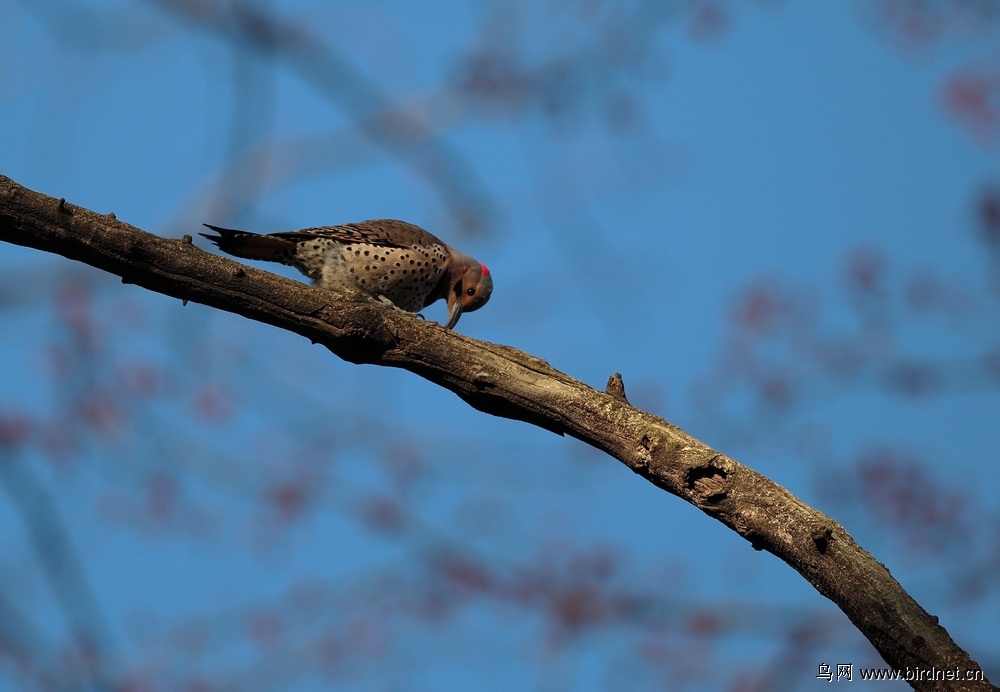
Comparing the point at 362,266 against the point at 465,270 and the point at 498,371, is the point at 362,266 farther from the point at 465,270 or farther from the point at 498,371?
the point at 498,371

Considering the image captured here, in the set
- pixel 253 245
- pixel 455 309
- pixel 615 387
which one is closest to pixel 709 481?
pixel 615 387

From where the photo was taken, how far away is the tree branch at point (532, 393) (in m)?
3.59

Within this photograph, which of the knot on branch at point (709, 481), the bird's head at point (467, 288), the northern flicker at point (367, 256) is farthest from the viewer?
the bird's head at point (467, 288)

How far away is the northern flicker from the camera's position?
7504 mm

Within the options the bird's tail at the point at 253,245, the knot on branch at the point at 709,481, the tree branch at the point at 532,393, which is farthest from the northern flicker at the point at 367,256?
the knot on branch at the point at 709,481

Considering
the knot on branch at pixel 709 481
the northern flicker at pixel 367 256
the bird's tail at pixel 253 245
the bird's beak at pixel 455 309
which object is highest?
the bird's beak at pixel 455 309

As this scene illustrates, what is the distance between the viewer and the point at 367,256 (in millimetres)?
7859

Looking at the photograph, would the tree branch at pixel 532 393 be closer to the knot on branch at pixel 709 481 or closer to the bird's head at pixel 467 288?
the knot on branch at pixel 709 481

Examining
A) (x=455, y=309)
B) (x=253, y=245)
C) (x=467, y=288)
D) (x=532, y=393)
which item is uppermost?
(x=467, y=288)

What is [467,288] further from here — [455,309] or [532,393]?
[532,393]

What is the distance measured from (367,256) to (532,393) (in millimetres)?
3942

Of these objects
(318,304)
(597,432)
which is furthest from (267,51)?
(597,432)

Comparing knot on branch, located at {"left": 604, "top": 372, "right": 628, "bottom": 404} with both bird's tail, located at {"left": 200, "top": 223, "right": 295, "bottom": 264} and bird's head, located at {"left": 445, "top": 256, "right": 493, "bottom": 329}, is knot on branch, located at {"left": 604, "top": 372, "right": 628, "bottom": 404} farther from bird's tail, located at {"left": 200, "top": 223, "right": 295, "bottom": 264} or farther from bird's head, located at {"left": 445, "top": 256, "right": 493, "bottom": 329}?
bird's head, located at {"left": 445, "top": 256, "right": 493, "bottom": 329}

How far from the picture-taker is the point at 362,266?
7836mm
